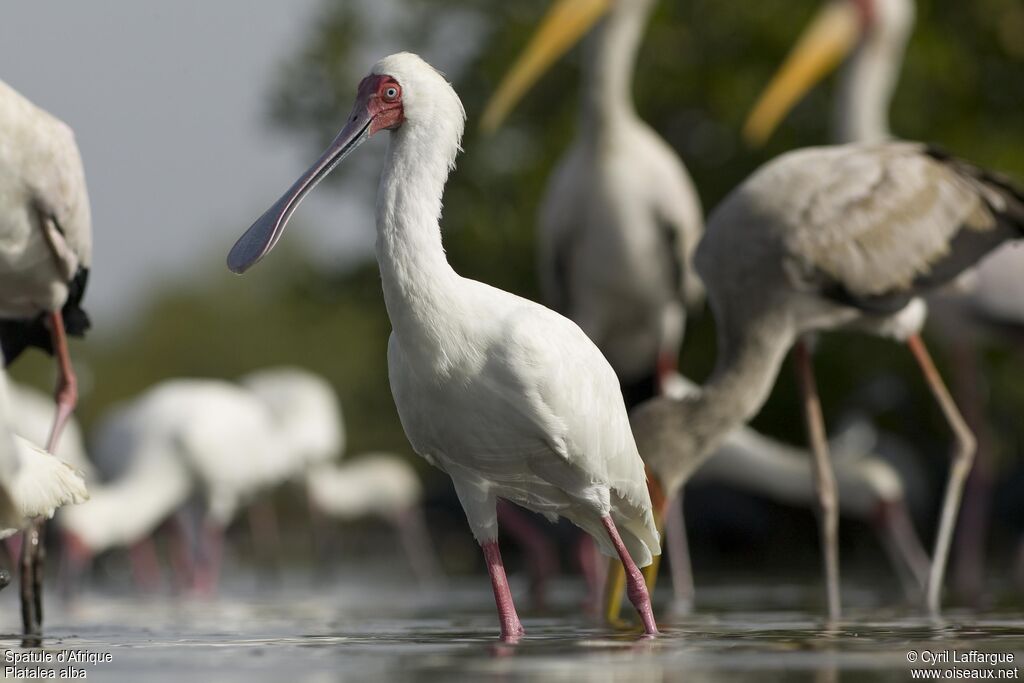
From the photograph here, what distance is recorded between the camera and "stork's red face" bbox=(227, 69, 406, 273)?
6973 mm

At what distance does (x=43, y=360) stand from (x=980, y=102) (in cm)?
3893

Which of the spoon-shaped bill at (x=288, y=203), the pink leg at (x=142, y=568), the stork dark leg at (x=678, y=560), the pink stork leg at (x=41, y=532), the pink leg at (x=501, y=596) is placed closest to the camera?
the spoon-shaped bill at (x=288, y=203)

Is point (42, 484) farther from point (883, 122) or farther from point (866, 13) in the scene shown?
point (883, 122)

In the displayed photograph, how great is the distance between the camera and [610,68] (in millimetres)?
13164

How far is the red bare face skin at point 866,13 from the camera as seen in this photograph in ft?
42.6

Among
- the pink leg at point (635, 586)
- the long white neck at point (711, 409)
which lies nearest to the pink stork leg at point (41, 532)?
the pink leg at point (635, 586)

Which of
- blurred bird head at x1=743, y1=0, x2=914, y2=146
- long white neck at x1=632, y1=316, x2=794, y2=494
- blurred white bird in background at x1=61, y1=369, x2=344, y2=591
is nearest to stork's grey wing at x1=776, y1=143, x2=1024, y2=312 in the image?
long white neck at x1=632, y1=316, x2=794, y2=494

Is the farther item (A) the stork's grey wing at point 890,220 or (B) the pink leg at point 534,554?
(B) the pink leg at point 534,554

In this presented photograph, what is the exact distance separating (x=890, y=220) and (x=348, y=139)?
3.50 m

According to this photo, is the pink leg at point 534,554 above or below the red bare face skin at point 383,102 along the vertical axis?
below

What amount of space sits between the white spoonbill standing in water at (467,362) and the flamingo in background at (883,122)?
5.70 metres

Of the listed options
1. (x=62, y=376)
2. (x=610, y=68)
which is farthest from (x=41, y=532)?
(x=610, y=68)

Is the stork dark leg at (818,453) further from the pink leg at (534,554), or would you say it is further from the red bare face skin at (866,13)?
the red bare face skin at (866,13)

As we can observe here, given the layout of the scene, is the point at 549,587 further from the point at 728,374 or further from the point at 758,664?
the point at 758,664
